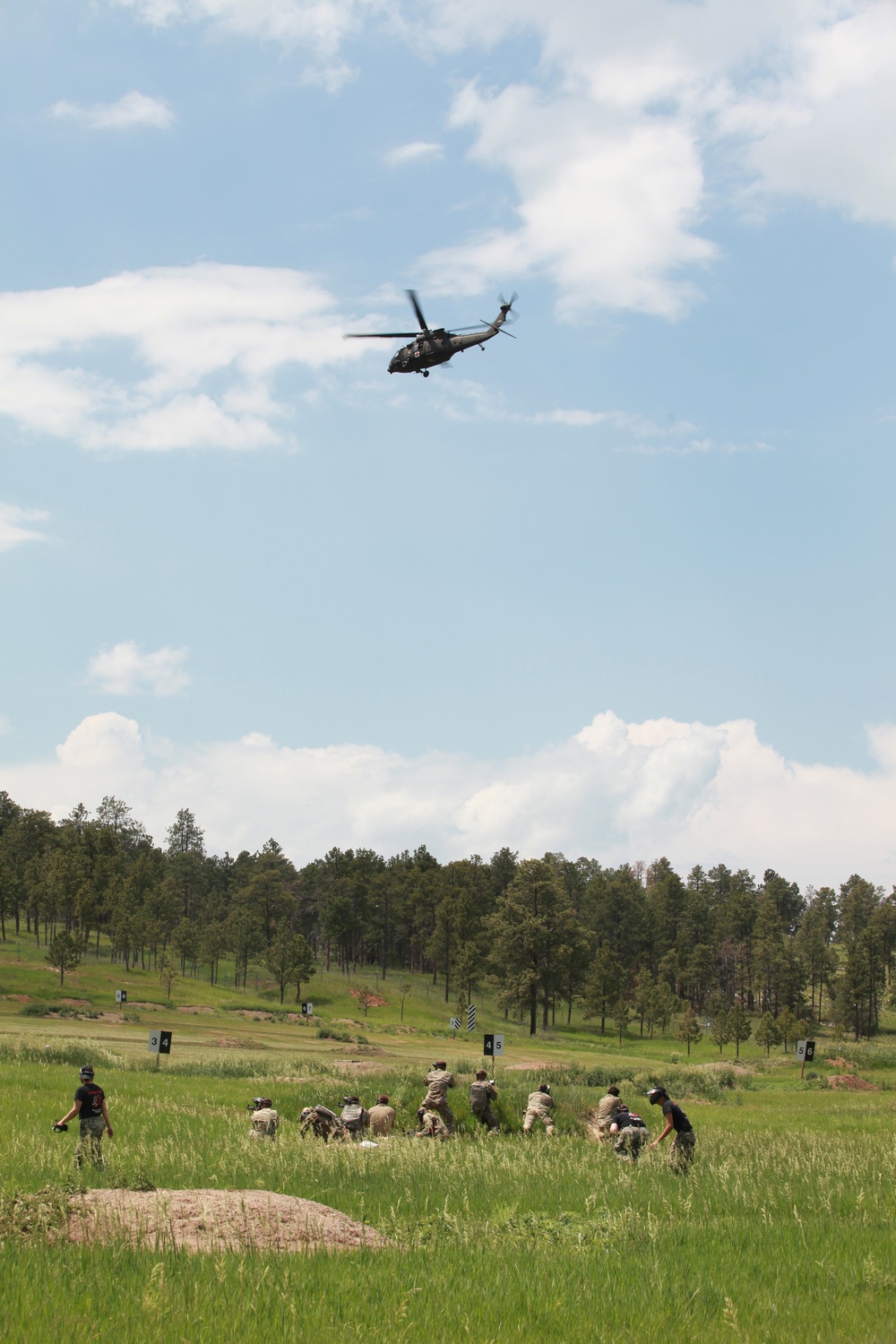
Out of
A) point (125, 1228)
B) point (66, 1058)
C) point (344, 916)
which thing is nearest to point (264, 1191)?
point (125, 1228)

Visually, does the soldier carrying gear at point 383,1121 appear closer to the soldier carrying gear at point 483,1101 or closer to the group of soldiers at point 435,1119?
the group of soldiers at point 435,1119

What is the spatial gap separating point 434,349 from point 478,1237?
128 feet

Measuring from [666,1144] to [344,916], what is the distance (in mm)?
109477

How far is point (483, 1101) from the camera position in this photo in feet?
78.3

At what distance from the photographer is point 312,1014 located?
89.4m

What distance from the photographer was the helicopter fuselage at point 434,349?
44656mm

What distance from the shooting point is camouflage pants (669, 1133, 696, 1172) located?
15.9 m

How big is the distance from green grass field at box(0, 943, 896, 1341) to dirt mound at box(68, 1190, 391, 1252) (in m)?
0.37

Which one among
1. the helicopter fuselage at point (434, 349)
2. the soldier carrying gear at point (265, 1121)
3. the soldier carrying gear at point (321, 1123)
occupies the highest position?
the helicopter fuselage at point (434, 349)

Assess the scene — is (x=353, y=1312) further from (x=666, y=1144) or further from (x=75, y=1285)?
(x=666, y=1144)

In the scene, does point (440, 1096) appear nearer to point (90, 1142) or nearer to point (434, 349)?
point (90, 1142)

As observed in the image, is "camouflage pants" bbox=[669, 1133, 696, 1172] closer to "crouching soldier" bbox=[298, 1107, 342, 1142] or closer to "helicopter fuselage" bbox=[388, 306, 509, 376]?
"crouching soldier" bbox=[298, 1107, 342, 1142]

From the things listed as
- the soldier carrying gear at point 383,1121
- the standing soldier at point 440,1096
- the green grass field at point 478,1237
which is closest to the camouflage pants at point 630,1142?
the green grass field at point 478,1237

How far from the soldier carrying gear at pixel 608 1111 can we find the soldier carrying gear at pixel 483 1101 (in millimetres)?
3484
